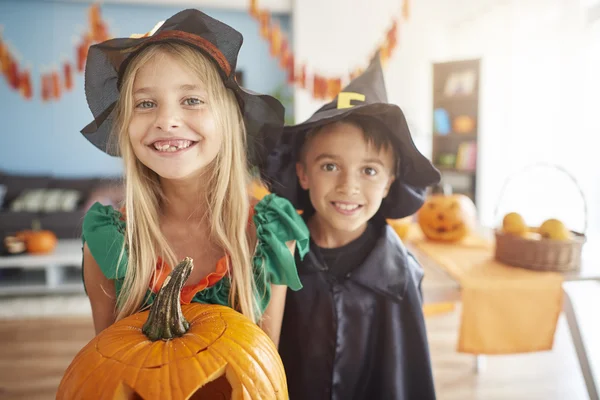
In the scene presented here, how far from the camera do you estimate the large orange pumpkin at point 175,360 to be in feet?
1.88

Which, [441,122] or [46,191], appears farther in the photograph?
[441,122]

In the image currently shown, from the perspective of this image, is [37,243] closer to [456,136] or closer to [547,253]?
[547,253]

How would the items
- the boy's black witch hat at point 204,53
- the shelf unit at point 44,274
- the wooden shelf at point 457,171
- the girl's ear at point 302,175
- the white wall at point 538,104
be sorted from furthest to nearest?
the wooden shelf at point 457,171 → the white wall at point 538,104 → the shelf unit at point 44,274 → the girl's ear at point 302,175 → the boy's black witch hat at point 204,53

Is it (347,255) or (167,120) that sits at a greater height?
(167,120)

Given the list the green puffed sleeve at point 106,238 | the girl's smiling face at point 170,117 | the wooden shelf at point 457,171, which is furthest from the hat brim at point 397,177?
the wooden shelf at point 457,171

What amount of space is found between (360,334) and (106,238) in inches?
22.6

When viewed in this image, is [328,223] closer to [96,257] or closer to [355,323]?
[355,323]

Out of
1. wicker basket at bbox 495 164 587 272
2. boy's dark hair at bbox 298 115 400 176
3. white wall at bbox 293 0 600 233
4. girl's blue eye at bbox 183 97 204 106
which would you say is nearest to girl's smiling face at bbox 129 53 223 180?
girl's blue eye at bbox 183 97 204 106

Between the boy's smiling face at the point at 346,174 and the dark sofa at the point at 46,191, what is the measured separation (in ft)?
9.44

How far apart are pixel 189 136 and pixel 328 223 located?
0.39m

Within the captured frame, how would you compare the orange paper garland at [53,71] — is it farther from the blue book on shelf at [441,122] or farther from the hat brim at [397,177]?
the hat brim at [397,177]

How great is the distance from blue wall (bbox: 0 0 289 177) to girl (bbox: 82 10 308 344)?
4.05 m

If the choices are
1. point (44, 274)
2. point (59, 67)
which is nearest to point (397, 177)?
point (44, 274)

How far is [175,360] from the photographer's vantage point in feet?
1.92
